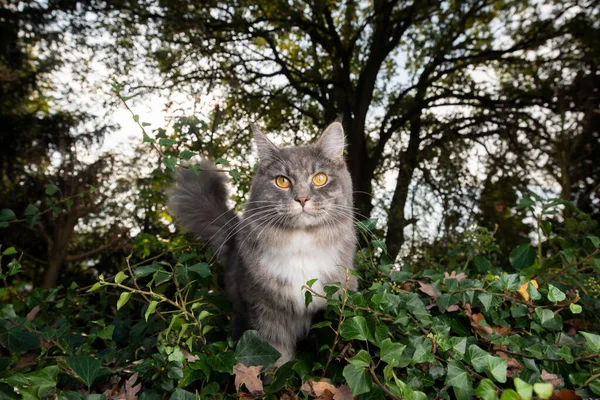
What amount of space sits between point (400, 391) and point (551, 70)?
6435 mm

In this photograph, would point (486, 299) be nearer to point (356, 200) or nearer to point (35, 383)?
point (35, 383)

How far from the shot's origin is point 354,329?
1216 mm

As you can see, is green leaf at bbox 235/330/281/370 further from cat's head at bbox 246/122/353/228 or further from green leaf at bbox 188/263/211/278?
cat's head at bbox 246/122/353/228

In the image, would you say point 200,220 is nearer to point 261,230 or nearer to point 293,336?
point 261,230

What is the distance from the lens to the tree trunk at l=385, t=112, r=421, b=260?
Result: 4.44m

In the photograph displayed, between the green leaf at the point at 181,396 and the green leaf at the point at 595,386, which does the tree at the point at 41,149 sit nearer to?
the green leaf at the point at 181,396

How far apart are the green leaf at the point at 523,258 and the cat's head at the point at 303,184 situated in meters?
0.80

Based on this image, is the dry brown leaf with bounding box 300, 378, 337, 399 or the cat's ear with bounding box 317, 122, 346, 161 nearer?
the dry brown leaf with bounding box 300, 378, 337, 399

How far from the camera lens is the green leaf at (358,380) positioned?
1111mm

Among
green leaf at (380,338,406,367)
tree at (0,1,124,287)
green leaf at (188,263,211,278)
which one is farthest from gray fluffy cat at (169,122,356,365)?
tree at (0,1,124,287)

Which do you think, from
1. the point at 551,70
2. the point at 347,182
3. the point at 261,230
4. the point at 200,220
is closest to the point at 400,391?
the point at 261,230

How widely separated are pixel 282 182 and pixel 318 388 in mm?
951

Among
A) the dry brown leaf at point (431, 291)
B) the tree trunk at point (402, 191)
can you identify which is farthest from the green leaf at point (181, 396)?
the tree trunk at point (402, 191)

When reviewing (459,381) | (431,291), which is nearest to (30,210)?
(431,291)
